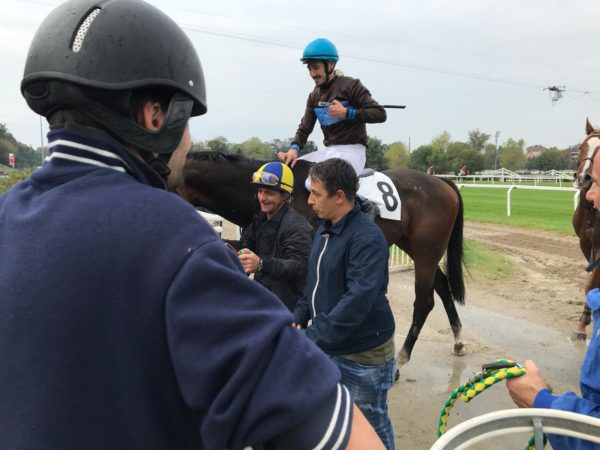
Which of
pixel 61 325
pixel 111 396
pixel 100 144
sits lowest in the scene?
pixel 111 396

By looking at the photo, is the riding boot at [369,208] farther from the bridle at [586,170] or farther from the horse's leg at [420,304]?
the bridle at [586,170]

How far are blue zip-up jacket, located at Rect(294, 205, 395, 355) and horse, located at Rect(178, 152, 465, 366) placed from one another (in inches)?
57.4

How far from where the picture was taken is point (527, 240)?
11875mm

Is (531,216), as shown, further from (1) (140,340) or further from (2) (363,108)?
(1) (140,340)

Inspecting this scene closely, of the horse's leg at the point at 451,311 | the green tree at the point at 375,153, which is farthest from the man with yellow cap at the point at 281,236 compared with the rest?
the green tree at the point at 375,153

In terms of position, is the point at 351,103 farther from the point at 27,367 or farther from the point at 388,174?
the point at 27,367

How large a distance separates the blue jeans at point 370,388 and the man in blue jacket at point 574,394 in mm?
1168

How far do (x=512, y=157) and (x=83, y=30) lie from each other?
98665mm

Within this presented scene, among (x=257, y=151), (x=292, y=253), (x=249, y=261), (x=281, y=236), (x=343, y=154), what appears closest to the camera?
(x=249, y=261)

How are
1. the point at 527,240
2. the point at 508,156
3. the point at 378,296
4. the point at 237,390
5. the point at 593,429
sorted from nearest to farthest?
the point at 237,390 < the point at 593,429 < the point at 378,296 < the point at 527,240 < the point at 508,156

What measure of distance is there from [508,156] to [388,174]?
94034mm

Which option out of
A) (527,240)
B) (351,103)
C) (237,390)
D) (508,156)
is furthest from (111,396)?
(508,156)

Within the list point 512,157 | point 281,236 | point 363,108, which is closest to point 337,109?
point 363,108

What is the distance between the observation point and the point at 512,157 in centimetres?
9006
